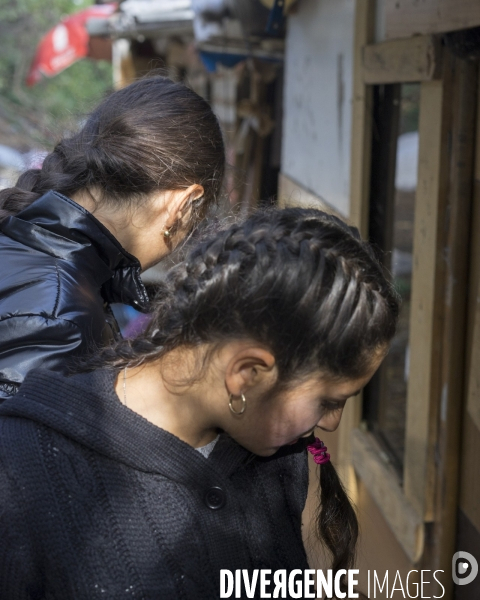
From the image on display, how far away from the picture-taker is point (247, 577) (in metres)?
1.20

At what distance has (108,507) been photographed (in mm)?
1163

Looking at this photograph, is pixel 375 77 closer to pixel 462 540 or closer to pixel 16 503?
pixel 462 540

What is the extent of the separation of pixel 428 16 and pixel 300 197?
1.91 meters

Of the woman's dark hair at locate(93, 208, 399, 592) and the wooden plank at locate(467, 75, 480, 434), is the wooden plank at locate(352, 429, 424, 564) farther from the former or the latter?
the woman's dark hair at locate(93, 208, 399, 592)

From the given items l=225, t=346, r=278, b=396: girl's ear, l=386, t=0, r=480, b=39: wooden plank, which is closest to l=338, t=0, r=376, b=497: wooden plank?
l=386, t=0, r=480, b=39: wooden plank

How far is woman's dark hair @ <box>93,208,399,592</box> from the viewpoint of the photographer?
1096 millimetres

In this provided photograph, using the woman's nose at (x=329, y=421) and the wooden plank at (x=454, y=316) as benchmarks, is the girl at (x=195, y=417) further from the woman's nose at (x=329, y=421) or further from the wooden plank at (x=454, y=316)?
the wooden plank at (x=454, y=316)

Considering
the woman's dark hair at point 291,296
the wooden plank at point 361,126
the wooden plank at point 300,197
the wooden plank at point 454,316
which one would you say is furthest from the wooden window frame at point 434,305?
the woman's dark hair at point 291,296

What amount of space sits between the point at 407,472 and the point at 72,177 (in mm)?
1625

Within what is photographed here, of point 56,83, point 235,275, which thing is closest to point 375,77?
point 235,275

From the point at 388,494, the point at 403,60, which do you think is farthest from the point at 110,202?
the point at 388,494

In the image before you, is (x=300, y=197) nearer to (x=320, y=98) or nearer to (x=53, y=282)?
(x=320, y=98)

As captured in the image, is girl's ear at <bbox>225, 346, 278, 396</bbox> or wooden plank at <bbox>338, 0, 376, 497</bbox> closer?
girl's ear at <bbox>225, 346, 278, 396</bbox>

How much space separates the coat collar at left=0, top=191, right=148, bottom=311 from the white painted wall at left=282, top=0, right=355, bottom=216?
1.85m
